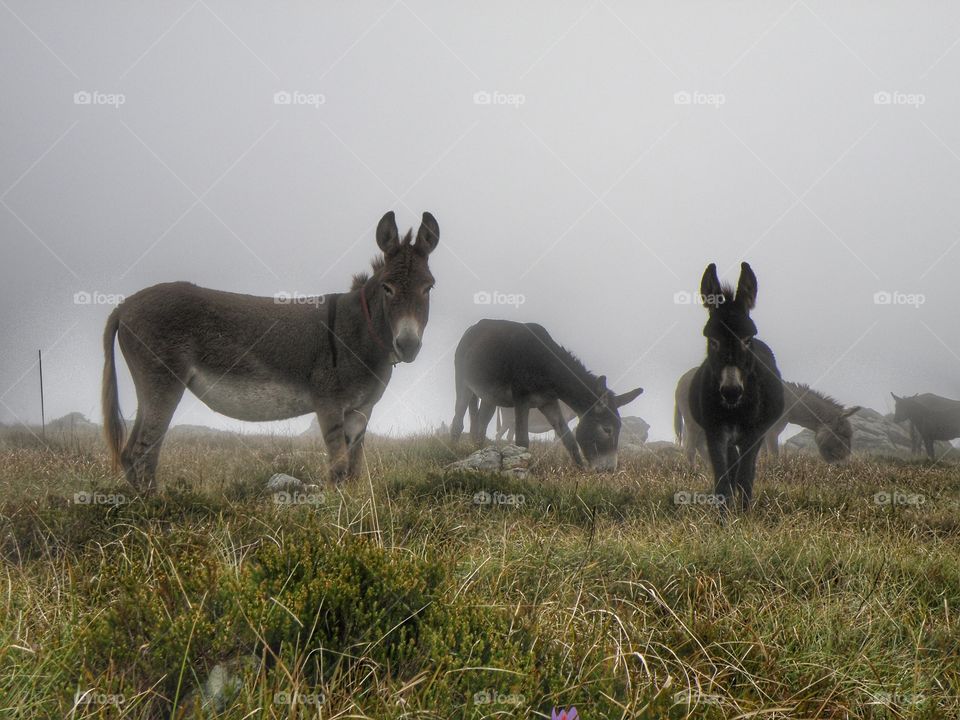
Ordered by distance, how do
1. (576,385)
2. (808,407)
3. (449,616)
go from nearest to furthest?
1. (449,616)
2. (576,385)
3. (808,407)

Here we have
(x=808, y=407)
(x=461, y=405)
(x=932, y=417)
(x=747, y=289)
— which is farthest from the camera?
(x=932, y=417)

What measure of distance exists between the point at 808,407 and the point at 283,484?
43.1 feet

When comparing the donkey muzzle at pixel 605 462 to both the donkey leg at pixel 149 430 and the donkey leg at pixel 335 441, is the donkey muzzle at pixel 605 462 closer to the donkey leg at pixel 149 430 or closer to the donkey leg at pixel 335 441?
the donkey leg at pixel 335 441

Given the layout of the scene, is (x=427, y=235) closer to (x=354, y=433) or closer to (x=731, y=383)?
(x=354, y=433)

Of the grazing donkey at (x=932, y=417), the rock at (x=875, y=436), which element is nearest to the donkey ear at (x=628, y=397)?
the rock at (x=875, y=436)

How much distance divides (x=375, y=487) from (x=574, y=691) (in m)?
3.98

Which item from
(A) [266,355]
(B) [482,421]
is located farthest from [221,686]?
(B) [482,421]

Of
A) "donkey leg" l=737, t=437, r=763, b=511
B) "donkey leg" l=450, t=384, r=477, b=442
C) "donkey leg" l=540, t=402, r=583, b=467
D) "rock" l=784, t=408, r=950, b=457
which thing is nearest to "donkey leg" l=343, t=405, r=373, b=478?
"donkey leg" l=737, t=437, r=763, b=511

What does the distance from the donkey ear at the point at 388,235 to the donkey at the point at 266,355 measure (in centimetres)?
1

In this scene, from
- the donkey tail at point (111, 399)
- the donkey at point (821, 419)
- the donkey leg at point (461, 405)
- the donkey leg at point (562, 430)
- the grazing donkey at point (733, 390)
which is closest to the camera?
the grazing donkey at point (733, 390)

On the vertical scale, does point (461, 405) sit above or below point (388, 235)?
below

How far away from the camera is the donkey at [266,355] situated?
22.9 ft

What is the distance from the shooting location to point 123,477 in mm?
6500

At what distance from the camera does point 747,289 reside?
6.62m
